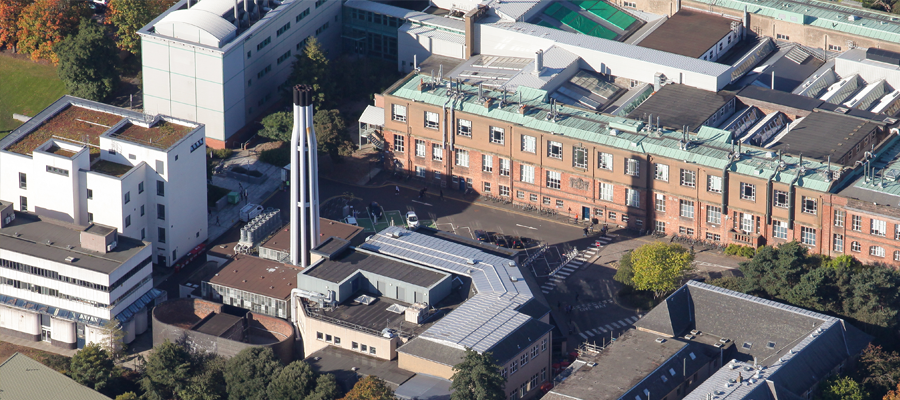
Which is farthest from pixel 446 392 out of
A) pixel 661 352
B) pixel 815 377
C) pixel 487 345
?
pixel 815 377

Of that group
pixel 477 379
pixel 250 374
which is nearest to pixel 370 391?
pixel 477 379

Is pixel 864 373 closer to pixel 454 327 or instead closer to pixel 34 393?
pixel 454 327

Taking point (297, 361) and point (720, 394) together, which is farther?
point (297, 361)

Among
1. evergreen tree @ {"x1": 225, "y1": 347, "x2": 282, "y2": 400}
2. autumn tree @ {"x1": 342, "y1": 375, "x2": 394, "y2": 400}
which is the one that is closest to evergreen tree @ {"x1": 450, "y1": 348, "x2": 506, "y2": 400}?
autumn tree @ {"x1": 342, "y1": 375, "x2": 394, "y2": 400}

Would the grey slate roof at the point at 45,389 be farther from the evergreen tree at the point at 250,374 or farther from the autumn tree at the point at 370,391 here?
the autumn tree at the point at 370,391

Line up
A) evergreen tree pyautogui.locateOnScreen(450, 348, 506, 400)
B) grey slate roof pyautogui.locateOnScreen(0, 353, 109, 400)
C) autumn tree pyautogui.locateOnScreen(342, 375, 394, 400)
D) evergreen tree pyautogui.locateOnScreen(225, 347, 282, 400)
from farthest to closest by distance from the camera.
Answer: grey slate roof pyautogui.locateOnScreen(0, 353, 109, 400) → evergreen tree pyautogui.locateOnScreen(225, 347, 282, 400) → autumn tree pyautogui.locateOnScreen(342, 375, 394, 400) → evergreen tree pyautogui.locateOnScreen(450, 348, 506, 400)

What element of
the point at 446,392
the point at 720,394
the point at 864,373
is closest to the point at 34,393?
the point at 446,392

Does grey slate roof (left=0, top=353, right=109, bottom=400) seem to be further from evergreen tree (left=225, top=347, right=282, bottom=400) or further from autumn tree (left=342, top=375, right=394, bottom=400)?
autumn tree (left=342, top=375, right=394, bottom=400)

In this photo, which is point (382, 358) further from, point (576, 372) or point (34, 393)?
point (34, 393)
